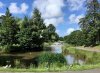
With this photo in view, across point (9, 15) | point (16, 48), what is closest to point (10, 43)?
point (16, 48)

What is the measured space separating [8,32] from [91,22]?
23267mm

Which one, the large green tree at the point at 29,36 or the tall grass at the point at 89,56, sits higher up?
the large green tree at the point at 29,36

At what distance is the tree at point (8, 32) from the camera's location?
74500mm

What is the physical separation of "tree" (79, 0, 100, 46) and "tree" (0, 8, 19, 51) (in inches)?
760

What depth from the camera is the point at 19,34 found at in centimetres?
7562

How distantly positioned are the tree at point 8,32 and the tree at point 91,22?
19.3 meters

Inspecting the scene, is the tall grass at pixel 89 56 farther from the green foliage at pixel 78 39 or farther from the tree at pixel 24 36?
the green foliage at pixel 78 39

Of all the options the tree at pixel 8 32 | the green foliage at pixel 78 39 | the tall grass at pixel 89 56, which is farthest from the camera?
the green foliage at pixel 78 39

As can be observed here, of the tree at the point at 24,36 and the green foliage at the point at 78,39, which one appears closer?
the tree at the point at 24,36

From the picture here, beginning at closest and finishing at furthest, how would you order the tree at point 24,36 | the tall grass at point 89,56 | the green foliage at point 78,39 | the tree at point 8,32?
the tall grass at point 89,56
the tree at point 8,32
the tree at point 24,36
the green foliage at point 78,39

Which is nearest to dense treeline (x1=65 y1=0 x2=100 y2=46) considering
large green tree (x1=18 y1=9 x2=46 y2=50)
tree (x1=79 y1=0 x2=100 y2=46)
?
tree (x1=79 y1=0 x2=100 y2=46)

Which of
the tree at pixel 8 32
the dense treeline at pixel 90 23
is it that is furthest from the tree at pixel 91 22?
the tree at pixel 8 32

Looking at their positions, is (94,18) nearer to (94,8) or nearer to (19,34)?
(94,8)

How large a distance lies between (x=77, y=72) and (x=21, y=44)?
5767 centimetres
